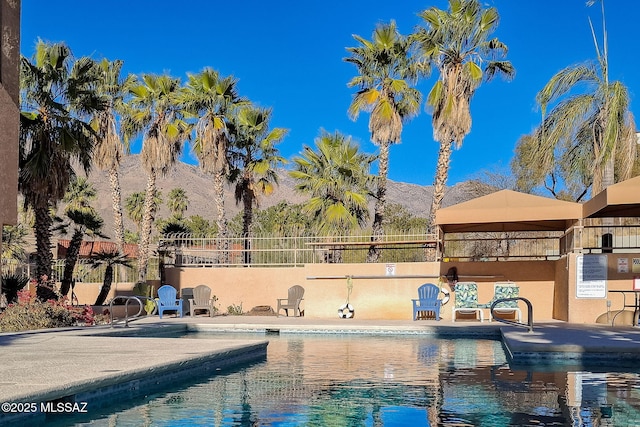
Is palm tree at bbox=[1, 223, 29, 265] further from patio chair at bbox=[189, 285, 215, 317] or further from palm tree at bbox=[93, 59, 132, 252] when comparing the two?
patio chair at bbox=[189, 285, 215, 317]

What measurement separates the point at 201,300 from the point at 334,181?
6947mm

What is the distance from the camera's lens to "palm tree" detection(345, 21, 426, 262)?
23.2 m

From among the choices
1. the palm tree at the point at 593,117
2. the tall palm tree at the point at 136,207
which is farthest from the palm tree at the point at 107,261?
the tall palm tree at the point at 136,207

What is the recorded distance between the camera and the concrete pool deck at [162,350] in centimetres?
656

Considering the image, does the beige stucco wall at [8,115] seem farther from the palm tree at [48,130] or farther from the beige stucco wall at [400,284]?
the beige stucco wall at [400,284]

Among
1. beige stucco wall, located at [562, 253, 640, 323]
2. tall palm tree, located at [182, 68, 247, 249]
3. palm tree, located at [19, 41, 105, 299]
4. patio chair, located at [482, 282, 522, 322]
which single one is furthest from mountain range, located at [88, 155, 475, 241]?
beige stucco wall, located at [562, 253, 640, 323]

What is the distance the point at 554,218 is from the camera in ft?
51.1

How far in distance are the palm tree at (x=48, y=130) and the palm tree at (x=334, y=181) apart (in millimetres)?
8697

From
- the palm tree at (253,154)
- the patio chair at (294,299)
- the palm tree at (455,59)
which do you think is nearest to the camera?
the patio chair at (294,299)

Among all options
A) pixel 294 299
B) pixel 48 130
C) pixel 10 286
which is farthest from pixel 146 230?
pixel 48 130

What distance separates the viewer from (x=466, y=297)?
16.9 meters

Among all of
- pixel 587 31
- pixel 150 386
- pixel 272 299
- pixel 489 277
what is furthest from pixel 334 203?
pixel 150 386

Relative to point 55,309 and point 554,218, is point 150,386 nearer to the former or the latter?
point 55,309

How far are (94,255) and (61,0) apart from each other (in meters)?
11.6
